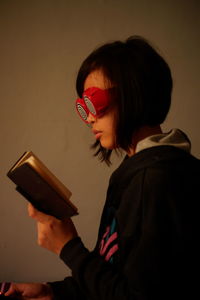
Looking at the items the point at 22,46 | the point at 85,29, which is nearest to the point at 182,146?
the point at 85,29

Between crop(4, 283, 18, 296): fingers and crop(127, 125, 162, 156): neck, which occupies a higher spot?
crop(127, 125, 162, 156): neck

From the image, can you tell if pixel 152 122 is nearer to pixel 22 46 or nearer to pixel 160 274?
pixel 160 274

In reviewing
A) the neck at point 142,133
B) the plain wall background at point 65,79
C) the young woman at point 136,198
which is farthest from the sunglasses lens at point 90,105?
the plain wall background at point 65,79

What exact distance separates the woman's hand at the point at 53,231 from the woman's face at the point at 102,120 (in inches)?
8.7

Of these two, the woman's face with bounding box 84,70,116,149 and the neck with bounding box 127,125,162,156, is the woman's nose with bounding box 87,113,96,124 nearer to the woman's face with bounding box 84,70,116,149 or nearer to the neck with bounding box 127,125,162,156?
the woman's face with bounding box 84,70,116,149

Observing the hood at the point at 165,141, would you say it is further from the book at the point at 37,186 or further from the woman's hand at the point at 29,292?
the woman's hand at the point at 29,292

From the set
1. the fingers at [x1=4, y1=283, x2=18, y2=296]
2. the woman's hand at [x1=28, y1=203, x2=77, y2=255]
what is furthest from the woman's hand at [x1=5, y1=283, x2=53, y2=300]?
the woman's hand at [x1=28, y1=203, x2=77, y2=255]

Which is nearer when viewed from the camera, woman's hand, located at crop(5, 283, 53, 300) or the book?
the book

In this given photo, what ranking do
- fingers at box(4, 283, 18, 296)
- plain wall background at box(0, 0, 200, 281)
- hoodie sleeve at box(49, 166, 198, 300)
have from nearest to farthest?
hoodie sleeve at box(49, 166, 198, 300)
fingers at box(4, 283, 18, 296)
plain wall background at box(0, 0, 200, 281)

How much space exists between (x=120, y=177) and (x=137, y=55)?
0.28 meters

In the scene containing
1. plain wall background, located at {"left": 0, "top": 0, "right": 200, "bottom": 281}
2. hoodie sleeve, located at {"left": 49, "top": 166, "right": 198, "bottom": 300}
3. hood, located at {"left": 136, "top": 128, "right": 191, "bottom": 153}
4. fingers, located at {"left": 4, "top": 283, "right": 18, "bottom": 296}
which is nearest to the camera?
hoodie sleeve, located at {"left": 49, "top": 166, "right": 198, "bottom": 300}

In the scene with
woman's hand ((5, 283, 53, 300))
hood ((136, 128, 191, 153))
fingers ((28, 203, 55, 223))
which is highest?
fingers ((28, 203, 55, 223))

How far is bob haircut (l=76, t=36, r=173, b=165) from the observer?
51 centimetres

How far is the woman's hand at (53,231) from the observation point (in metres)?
0.51
